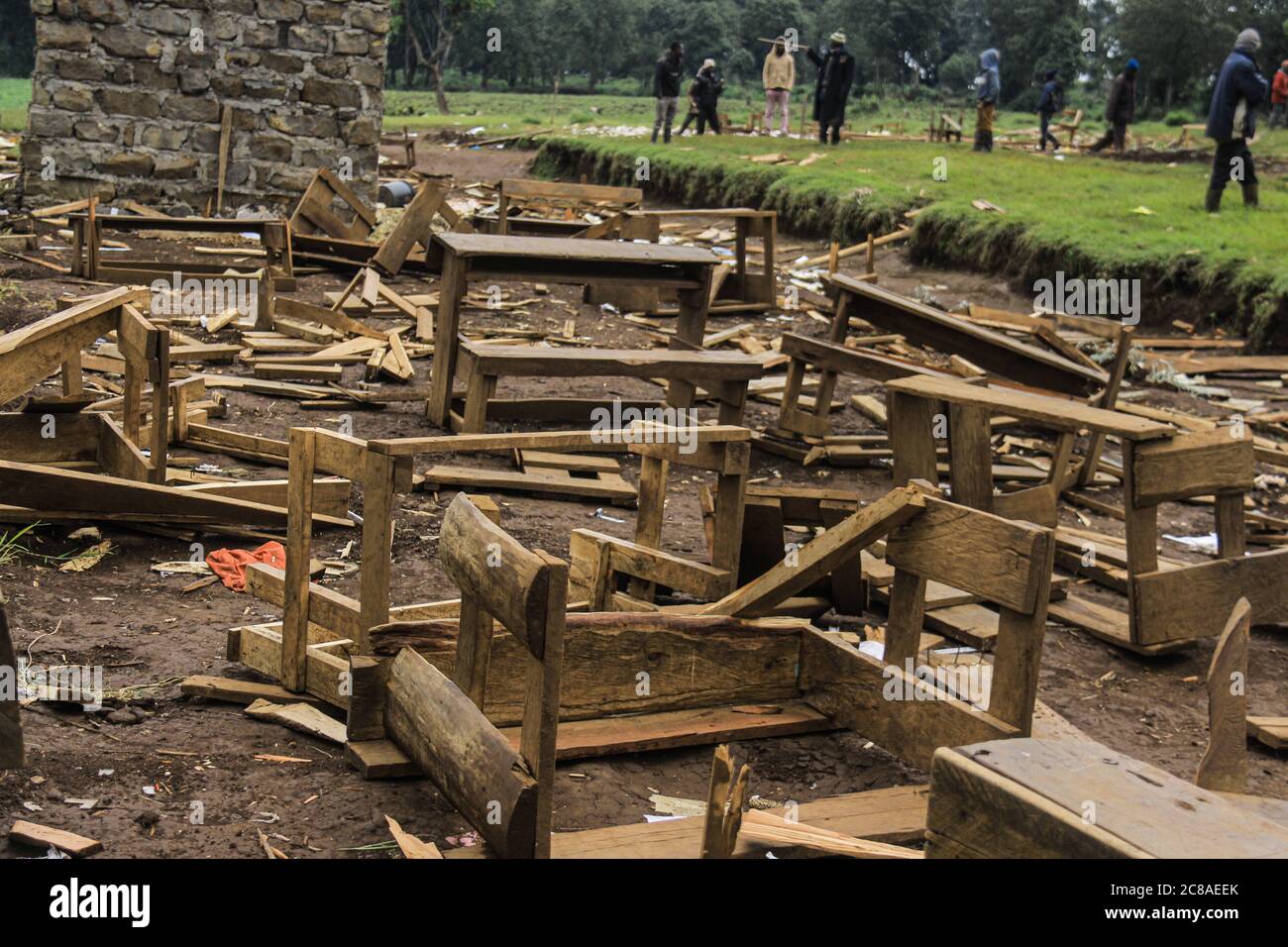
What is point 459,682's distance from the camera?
5.09 meters

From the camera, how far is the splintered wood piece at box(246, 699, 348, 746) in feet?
18.0

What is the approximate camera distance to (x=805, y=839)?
12.5ft

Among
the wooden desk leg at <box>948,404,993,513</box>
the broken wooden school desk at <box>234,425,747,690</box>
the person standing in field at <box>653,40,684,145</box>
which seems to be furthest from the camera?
the person standing in field at <box>653,40,684,145</box>

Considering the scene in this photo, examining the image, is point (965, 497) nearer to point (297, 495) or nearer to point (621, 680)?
point (621, 680)

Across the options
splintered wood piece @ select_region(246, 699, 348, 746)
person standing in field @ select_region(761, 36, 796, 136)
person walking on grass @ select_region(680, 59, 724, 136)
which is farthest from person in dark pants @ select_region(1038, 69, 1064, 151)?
splintered wood piece @ select_region(246, 699, 348, 746)

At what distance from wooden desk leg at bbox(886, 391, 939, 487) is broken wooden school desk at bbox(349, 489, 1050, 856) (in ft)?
11.2

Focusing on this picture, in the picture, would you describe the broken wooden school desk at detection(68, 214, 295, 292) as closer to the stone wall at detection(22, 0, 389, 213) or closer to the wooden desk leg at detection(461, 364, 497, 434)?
the stone wall at detection(22, 0, 389, 213)

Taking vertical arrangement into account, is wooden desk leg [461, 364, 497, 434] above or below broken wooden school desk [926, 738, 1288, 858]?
below

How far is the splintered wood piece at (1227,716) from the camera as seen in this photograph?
4.48m

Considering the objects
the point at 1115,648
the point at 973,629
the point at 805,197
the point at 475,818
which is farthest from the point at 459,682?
the point at 805,197

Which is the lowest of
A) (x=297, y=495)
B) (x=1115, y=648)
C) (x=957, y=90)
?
(x=1115, y=648)

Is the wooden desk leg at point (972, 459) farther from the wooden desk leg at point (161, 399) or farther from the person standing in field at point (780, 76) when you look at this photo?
the person standing in field at point (780, 76)

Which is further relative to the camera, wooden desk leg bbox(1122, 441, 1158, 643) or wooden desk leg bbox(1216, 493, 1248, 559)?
wooden desk leg bbox(1216, 493, 1248, 559)
